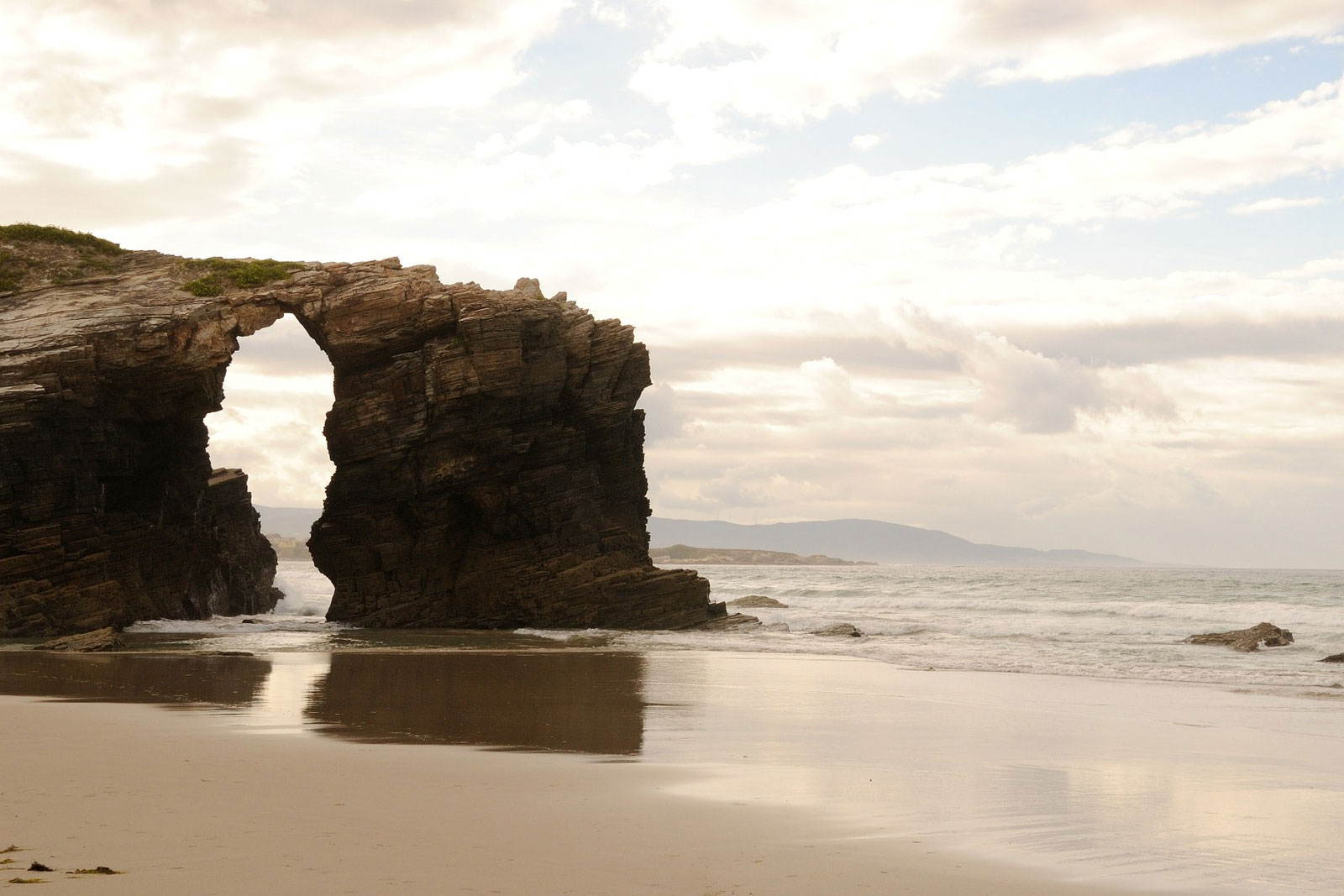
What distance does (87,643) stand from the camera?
2520 cm

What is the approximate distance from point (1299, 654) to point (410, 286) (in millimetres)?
27197

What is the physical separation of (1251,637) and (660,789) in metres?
30.3

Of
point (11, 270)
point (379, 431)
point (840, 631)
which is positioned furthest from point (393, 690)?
point (11, 270)

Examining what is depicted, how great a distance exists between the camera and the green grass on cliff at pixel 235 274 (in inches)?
1367

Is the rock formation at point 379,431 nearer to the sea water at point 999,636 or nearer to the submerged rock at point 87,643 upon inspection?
the sea water at point 999,636

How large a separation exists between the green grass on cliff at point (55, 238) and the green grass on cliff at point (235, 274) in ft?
11.0

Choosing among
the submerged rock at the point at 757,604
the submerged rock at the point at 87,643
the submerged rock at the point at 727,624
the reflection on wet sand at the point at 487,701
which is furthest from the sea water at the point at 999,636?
the reflection on wet sand at the point at 487,701

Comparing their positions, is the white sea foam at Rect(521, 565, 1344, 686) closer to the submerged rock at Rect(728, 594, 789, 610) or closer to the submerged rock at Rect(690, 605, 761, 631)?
the submerged rock at Rect(728, 594, 789, 610)

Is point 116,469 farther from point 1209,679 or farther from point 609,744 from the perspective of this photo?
point 1209,679

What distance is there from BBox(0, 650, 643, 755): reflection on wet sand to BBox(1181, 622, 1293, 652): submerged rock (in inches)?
766

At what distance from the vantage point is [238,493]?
43.7m

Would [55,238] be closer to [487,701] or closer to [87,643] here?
[87,643]

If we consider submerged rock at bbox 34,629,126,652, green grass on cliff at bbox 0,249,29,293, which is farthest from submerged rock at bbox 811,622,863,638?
green grass on cliff at bbox 0,249,29,293

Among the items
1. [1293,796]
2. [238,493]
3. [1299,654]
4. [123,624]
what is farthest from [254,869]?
[238,493]
